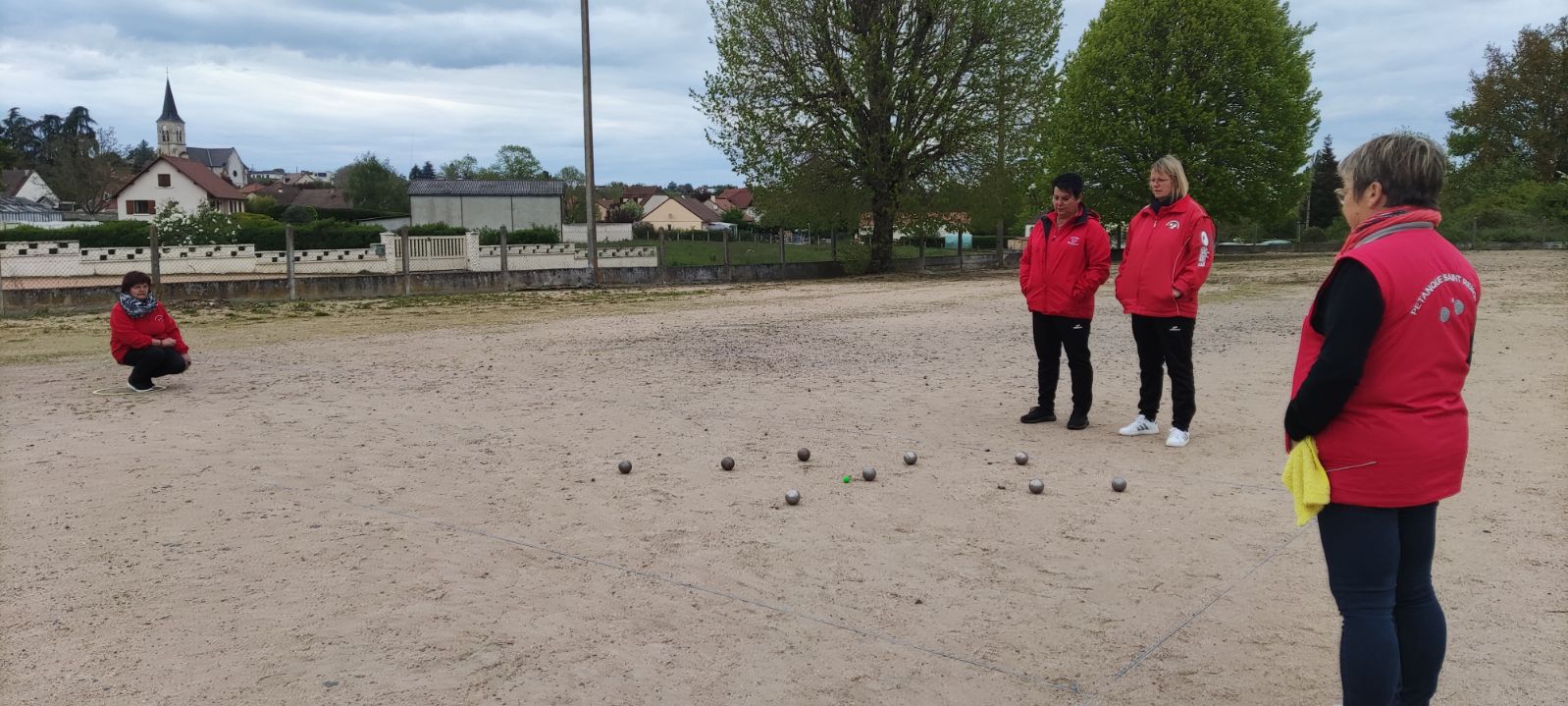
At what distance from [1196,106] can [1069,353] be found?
109 feet

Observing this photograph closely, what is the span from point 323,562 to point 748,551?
186 centimetres

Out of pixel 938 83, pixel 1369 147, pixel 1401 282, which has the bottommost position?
pixel 1401 282

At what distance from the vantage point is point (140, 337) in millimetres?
9203

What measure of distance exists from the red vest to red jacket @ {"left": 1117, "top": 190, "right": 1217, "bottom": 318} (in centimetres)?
389

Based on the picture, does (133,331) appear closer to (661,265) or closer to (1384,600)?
(1384,600)

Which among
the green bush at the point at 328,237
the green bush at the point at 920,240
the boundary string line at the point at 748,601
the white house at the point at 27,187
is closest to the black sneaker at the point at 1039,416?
the boundary string line at the point at 748,601

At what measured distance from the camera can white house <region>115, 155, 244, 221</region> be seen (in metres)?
69.7

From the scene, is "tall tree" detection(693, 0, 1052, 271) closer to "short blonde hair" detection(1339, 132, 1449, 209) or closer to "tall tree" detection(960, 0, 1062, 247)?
"tall tree" detection(960, 0, 1062, 247)

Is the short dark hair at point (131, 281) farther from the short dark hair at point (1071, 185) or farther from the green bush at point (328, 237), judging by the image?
the green bush at point (328, 237)

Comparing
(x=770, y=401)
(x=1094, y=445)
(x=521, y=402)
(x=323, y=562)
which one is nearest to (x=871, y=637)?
(x=323, y=562)

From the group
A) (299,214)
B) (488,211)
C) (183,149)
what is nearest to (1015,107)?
(488,211)

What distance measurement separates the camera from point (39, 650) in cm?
365

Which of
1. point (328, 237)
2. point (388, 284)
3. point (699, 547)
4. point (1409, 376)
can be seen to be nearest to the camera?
point (1409, 376)

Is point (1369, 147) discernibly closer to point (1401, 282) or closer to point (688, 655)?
point (1401, 282)
